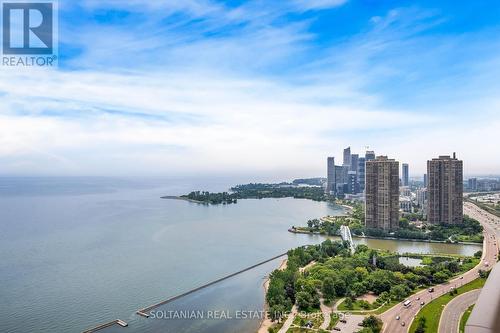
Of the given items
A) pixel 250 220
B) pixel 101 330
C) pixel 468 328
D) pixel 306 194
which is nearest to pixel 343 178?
pixel 306 194

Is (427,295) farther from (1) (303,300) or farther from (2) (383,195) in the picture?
(2) (383,195)

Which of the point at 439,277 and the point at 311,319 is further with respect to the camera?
the point at 439,277

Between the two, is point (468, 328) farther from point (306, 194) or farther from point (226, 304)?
point (306, 194)

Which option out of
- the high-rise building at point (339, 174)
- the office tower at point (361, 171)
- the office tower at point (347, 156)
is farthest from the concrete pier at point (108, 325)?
the office tower at point (347, 156)

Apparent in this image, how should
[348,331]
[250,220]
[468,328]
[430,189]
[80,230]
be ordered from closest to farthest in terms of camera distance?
[468,328], [348,331], [80,230], [430,189], [250,220]

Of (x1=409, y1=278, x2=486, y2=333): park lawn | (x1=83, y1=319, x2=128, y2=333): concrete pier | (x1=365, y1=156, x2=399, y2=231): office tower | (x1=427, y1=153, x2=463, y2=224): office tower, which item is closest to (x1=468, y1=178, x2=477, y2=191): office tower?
(x1=427, y1=153, x2=463, y2=224): office tower

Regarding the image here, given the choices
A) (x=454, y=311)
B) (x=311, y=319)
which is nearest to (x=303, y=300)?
(x=311, y=319)

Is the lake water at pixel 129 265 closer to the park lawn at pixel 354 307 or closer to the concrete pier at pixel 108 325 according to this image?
the concrete pier at pixel 108 325
